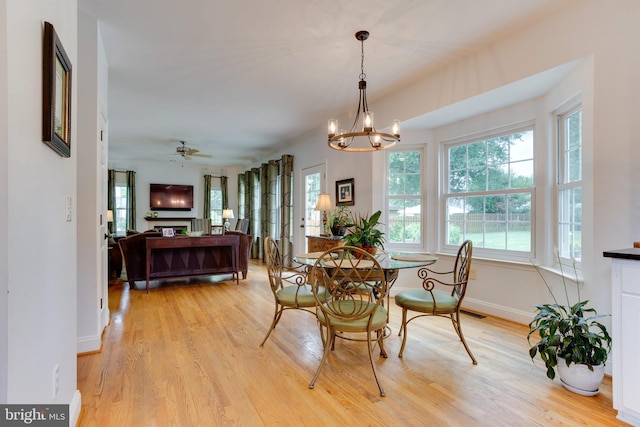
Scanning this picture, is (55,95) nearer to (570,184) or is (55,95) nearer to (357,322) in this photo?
(357,322)

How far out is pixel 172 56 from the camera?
3135 mm

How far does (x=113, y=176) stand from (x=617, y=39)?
9536 mm

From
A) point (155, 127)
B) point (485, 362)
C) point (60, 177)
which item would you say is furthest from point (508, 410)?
point (155, 127)

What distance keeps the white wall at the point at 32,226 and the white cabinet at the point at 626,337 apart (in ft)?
8.38

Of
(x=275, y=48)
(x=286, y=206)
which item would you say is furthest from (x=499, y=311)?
(x=286, y=206)

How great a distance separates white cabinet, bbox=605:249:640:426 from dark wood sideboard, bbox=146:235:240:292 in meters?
4.46

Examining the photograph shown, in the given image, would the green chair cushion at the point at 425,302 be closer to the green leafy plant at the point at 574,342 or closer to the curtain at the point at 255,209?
the green leafy plant at the point at 574,342

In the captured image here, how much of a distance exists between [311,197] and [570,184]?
391 cm

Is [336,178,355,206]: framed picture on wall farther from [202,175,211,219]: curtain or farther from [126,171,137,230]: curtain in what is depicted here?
[126,171,137,230]: curtain

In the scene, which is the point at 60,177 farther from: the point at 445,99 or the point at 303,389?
the point at 445,99

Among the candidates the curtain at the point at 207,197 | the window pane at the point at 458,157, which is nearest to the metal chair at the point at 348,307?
the window pane at the point at 458,157

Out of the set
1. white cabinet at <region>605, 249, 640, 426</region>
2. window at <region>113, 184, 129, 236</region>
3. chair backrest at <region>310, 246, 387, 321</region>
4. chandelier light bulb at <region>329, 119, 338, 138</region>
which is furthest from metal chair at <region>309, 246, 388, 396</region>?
window at <region>113, 184, 129, 236</region>

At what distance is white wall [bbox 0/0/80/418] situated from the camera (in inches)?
38.1

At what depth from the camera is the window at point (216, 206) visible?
31.4 ft
